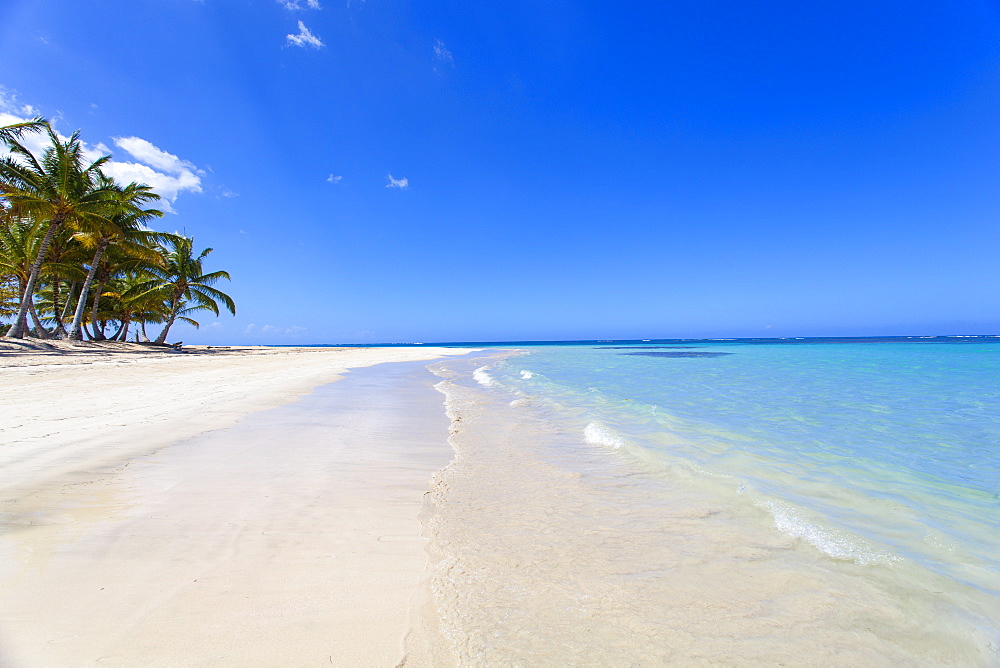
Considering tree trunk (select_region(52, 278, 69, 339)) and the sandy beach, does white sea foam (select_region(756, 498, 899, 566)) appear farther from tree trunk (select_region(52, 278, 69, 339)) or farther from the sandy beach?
tree trunk (select_region(52, 278, 69, 339))

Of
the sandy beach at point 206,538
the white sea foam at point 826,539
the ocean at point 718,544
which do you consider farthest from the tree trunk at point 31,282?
the white sea foam at point 826,539

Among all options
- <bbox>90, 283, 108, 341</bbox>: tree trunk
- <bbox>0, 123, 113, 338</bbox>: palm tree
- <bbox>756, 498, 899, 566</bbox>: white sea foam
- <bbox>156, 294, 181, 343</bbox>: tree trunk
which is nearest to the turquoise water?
<bbox>756, 498, 899, 566</bbox>: white sea foam

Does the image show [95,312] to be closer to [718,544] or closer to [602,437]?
[602,437]

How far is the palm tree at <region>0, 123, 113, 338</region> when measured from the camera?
18.7 meters

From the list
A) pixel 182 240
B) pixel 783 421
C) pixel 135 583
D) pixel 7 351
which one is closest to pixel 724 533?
pixel 135 583

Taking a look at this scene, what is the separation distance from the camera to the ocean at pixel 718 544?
2119 mm

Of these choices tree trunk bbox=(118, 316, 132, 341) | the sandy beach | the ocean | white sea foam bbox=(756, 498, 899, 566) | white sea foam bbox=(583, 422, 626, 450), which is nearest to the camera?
the sandy beach

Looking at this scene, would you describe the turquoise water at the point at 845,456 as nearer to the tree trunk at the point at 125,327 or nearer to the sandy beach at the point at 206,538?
the sandy beach at the point at 206,538

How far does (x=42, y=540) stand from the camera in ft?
9.18

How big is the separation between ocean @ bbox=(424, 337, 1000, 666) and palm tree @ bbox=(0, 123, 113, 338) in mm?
25429

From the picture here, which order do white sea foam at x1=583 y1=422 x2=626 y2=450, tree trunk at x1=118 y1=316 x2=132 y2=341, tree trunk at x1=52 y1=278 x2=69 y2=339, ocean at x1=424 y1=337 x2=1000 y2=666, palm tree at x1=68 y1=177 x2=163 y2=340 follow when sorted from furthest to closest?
tree trunk at x1=118 y1=316 x2=132 y2=341 < tree trunk at x1=52 y1=278 x2=69 y2=339 < palm tree at x1=68 y1=177 x2=163 y2=340 < white sea foam at x1=583 y1=422 x2=626 y2=450 < ocean at x1=424 y1=337 x2=1000 y2=666

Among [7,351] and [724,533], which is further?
[7,351]

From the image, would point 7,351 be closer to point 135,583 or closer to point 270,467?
point 270,467

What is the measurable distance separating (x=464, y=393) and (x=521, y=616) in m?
10.4
